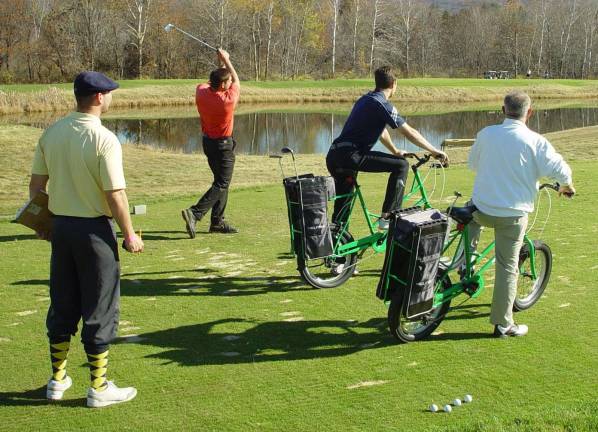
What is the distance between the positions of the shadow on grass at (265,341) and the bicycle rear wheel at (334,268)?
95 centimetres

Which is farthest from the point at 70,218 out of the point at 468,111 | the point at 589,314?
the point at 468,111

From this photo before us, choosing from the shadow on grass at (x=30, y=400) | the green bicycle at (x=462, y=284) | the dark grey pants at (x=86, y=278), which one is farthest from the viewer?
the green bicycle at (x=462, y=284)

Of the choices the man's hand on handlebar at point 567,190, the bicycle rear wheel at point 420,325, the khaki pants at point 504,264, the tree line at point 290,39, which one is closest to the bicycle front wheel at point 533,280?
the khaki pants at point 504,264

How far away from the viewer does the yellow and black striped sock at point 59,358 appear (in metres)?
5.31

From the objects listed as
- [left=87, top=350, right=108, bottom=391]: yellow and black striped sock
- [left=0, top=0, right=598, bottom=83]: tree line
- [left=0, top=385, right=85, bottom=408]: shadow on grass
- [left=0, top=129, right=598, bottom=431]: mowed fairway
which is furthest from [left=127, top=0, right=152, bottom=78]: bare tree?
[left=87, top=350, right=108, bottom=391]: yellow and black striped sock

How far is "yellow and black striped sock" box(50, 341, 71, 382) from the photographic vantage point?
209 inches

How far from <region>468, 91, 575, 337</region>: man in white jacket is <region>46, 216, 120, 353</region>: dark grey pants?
9.81 ft

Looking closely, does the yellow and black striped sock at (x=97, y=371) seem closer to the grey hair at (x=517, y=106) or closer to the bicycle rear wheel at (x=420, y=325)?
the bicycle rear wheel at (x=420, y=325)

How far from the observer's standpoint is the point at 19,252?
9711 mm

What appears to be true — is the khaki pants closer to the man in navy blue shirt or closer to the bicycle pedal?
the bicycle pedal

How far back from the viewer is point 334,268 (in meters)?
8.10

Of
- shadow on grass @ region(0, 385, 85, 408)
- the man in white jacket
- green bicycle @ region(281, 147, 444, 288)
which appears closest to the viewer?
shadow on grass @ region(0, 385, 85, 408)

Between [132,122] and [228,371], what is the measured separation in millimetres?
35658

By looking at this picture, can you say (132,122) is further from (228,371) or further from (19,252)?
(228,371)
